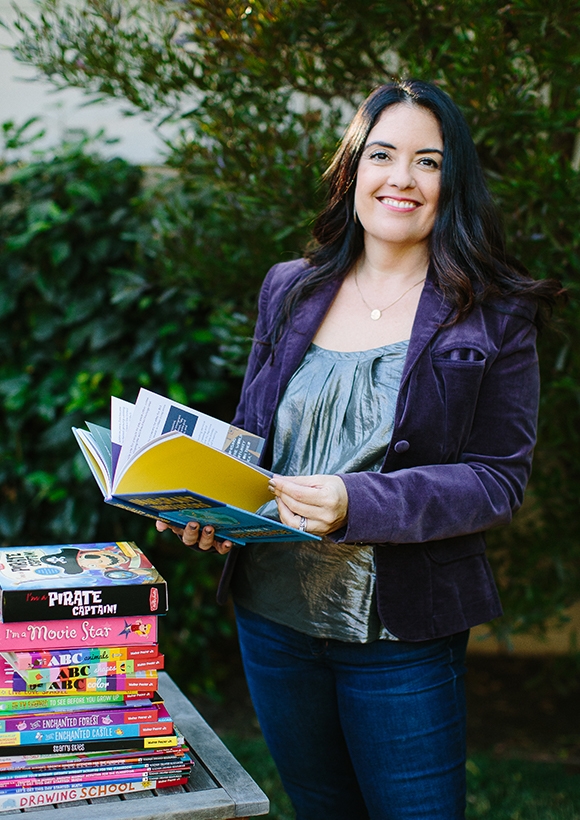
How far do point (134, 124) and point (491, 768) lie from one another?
10.2 ft

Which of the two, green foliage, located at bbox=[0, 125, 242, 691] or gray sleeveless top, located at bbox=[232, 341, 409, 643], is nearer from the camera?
gray sleeveless top, located at bbox=[232, 341, 409, 643]

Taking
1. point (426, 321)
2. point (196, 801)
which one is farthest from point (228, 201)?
point (196, 801)

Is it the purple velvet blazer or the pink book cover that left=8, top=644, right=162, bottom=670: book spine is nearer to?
the pink book cover

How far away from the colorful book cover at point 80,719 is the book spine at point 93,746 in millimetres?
28

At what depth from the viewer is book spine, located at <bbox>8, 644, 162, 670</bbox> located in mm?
1449

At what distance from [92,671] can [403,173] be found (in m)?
1.16

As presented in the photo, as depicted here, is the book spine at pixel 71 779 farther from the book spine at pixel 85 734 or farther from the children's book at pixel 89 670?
the children's book at pixel 89 670

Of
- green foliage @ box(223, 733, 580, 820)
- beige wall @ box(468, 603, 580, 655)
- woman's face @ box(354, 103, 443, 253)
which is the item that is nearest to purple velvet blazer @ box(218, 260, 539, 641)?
woman's face @ box(354, 103, 443, 253)

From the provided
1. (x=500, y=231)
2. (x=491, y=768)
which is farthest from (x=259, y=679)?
(x=491, y=768)

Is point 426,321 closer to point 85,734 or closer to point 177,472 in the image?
point 177,472

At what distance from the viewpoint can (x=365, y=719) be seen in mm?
1751

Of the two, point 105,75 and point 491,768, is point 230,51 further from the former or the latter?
point 491,768

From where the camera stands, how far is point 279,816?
296 centimetres

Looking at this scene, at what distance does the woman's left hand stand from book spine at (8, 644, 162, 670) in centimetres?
35
